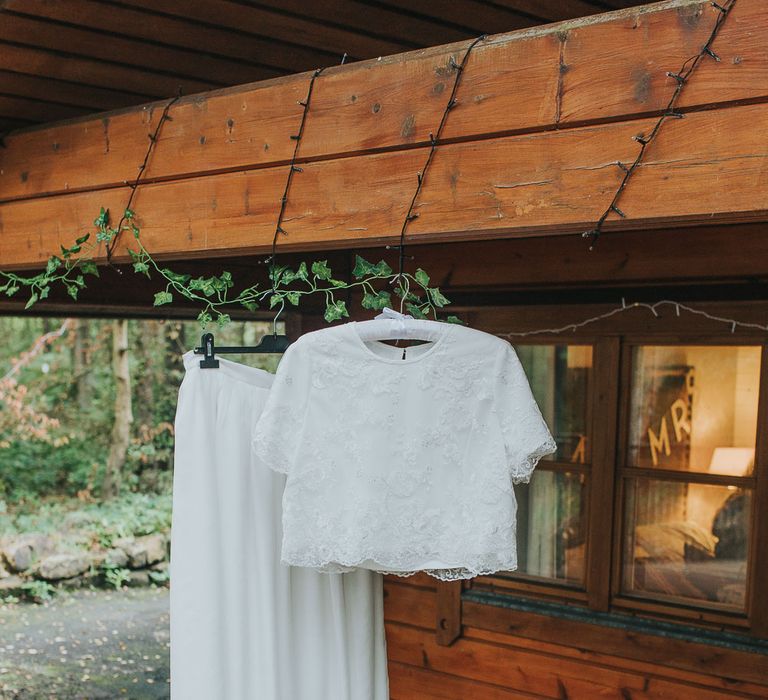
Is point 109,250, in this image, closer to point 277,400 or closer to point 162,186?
point 162,186

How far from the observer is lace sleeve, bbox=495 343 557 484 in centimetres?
192

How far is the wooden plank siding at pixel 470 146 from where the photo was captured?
59.2 inches

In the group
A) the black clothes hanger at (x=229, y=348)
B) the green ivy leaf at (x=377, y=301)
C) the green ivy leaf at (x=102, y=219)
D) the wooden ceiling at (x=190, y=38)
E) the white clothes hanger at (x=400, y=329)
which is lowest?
the black clothes hanger at (x=229, y=348)

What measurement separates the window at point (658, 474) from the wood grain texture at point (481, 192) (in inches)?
64.2

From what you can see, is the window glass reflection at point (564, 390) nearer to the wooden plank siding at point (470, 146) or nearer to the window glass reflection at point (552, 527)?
the window glass reflection at point (552, 527)

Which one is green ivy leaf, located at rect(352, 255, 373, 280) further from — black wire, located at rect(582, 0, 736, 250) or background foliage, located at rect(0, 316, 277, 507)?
background foliage, located at rect(0, 316, 277, 507)

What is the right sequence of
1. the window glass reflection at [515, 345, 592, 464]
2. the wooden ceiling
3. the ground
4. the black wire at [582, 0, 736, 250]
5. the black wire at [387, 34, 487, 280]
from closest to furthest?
the black wire at [582, 0, 736, 250] → the black wire at [387, 34, 487, 280] → the wooden ceiling → the window glass reflection at [515, 345, 592, 464] → the ground

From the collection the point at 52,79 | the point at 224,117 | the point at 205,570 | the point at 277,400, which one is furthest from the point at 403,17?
A: the point at 205,570

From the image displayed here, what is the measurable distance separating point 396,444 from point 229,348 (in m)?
0.52

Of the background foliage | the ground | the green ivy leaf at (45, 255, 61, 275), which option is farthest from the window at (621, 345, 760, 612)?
the background foliage

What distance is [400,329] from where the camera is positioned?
1.94 m

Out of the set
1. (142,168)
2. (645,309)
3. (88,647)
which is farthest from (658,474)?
(88,647)

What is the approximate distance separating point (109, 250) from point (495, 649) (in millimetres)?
2238

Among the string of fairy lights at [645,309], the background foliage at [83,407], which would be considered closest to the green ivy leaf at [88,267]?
the string of fairy lights at [645,309]
